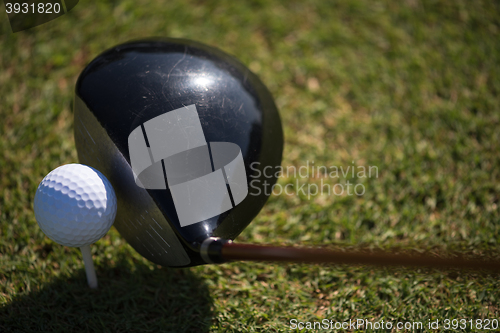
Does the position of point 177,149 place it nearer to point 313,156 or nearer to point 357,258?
point 357,258

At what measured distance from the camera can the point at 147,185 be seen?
6.10 feet

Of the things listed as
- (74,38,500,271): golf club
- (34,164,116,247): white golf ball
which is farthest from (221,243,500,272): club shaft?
(34,164,116,247): white golf ball

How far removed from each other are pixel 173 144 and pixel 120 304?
1.01 m

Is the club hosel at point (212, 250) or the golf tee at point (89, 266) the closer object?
the club hosel at point (212, 250)

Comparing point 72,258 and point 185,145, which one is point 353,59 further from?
Answer: point 72,258

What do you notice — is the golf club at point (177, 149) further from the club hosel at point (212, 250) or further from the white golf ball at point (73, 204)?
the white golf ball at point (73, 204)

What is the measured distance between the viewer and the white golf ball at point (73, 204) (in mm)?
1840

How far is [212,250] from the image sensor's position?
176cm

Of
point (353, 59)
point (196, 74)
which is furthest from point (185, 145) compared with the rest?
point (353, 59)

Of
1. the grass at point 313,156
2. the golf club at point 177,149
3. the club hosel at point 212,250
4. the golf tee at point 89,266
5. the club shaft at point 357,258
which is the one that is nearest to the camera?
the club shaft at point 357,258

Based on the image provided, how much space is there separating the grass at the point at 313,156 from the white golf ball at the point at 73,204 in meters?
0.55

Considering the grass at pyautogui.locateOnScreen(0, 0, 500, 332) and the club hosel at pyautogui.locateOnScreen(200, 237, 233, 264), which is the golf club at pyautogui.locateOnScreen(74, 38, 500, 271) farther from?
the grass at pyautogui.locateOnScreen(0, 0, 500, 332)

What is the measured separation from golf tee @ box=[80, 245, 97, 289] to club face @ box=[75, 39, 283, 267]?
21 cm

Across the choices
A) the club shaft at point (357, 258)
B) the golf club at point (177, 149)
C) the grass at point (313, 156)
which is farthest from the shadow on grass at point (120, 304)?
the club shaft at point (357, 258)
